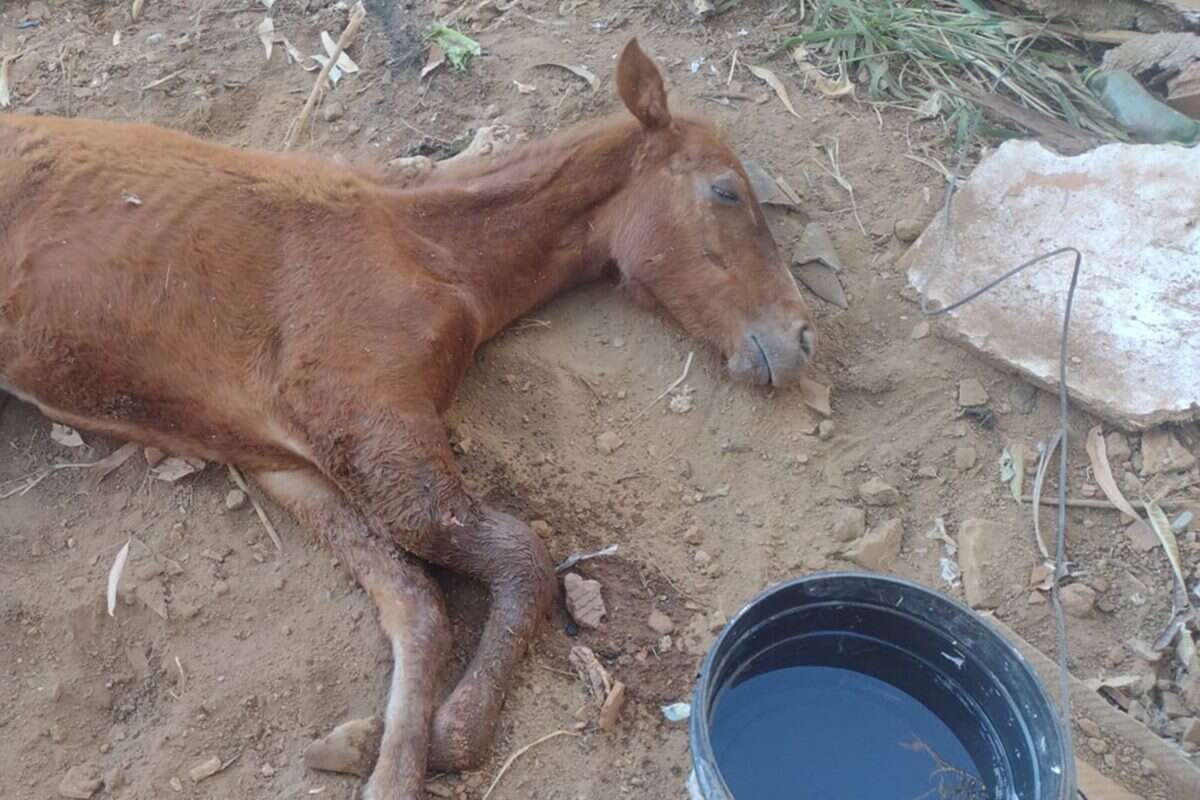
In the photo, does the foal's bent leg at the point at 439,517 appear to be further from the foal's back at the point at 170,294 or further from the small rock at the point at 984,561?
the small rock at the point at 984,561

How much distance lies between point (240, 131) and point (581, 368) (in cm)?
199

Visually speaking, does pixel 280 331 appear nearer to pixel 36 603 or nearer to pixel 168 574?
pixel 168 574

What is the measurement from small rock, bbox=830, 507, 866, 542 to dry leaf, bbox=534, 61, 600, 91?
2.23 meters

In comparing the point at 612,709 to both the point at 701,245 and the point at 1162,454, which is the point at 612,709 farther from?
the point at 1162,454

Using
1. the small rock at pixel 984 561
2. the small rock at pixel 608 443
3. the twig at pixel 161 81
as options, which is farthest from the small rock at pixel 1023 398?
the twig at pixel 161 81

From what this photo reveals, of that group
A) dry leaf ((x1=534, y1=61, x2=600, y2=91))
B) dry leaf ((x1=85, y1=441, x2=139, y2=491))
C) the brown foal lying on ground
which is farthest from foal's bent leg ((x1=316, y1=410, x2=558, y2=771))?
dry leaf ((x1=534, y1=61, x2=600, y2=91))

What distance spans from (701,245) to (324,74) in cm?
205

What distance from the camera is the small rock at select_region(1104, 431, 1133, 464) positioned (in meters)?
3.40

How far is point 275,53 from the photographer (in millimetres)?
4863

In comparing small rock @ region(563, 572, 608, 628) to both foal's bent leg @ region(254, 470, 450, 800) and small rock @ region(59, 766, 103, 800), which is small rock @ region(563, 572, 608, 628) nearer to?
foal's bent leg @ region(254, 470, 450, 800)

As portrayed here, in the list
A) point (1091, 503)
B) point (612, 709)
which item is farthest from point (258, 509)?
point (1091, 503)

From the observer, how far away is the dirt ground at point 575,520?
280cm

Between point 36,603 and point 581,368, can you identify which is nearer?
point 36,603

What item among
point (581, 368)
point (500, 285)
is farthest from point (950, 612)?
point (500, 285)
